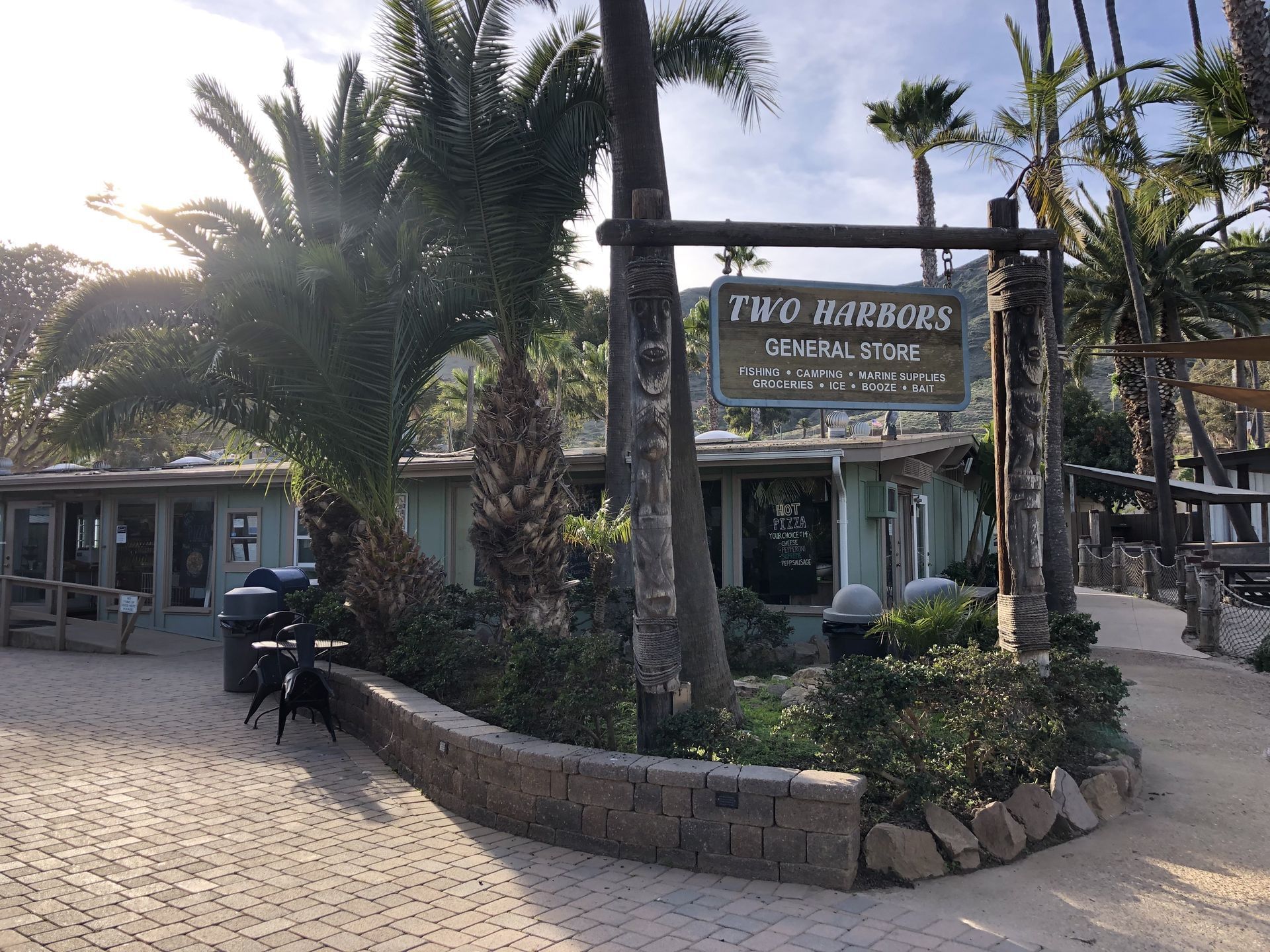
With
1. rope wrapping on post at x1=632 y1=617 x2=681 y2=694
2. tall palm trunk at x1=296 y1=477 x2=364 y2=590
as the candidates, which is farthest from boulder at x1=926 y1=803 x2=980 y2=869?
tall palm trunk at x1=296 y1=477 x2=364 y2=590

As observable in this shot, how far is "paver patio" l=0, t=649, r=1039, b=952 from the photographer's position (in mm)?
3932

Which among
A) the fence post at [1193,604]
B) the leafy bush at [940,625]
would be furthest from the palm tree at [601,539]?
the fence post at [1193,604]

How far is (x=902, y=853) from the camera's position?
455 centimetres

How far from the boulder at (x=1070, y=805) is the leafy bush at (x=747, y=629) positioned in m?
5.15

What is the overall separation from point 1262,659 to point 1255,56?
6792 mm

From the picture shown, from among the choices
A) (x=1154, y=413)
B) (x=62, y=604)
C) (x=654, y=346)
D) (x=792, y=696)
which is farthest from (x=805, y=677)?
(x=1154, y=413)

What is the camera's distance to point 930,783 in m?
4.91

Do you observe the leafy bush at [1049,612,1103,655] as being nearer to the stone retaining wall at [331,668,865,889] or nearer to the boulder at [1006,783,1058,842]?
the boulder at [1006,783,1058,842]

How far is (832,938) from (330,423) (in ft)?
21.9

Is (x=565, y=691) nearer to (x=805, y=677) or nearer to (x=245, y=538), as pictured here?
(x=805, y=677)

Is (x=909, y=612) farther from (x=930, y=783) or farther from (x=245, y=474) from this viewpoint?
(x=245, y=474)

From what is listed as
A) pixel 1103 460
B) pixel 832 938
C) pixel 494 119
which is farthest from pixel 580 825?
pixel 1103 460

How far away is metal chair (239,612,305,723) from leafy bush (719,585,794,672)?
4.57 metres

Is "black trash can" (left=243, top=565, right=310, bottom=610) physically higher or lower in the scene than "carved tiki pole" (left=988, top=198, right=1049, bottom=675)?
lower
